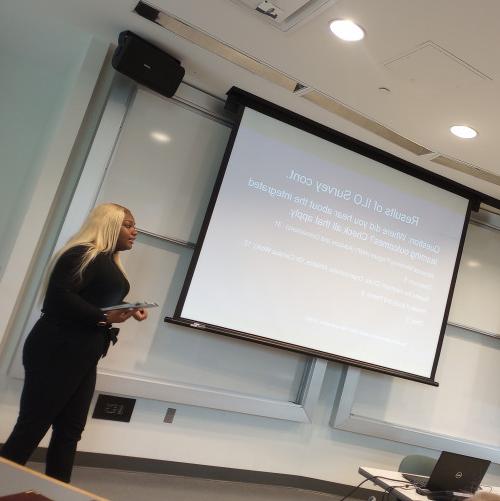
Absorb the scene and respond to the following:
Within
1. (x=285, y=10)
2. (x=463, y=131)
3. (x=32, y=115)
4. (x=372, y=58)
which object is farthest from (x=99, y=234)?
(x=463, y=131)

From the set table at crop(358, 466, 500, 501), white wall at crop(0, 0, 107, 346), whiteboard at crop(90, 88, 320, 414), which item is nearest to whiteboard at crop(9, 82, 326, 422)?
whiteboard at crop(90, 88, 320, 414)

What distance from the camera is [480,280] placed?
13.9ft

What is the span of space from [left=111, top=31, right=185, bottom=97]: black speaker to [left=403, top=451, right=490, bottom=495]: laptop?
2466 mm

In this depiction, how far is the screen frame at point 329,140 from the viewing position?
326cm

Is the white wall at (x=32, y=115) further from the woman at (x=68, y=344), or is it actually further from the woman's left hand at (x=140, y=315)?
the woman's left hand at (x=140, y=315)

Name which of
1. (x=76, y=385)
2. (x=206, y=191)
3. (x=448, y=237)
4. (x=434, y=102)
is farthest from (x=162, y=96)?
(x=448, y=237)

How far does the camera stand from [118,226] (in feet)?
7.95

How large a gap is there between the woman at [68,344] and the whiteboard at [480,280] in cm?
290

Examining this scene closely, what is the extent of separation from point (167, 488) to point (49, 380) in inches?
54.8

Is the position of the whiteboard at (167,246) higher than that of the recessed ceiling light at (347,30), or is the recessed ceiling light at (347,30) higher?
the recessed ceiling light at (347,30)

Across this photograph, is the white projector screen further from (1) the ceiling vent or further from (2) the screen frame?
(1) the ceiling vent

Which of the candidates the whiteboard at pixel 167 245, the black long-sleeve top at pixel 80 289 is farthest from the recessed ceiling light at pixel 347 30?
the black long-sleeve top at pixel 80 289

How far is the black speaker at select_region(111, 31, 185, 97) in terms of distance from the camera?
2.93 metres

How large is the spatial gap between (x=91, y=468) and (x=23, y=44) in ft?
9.45
